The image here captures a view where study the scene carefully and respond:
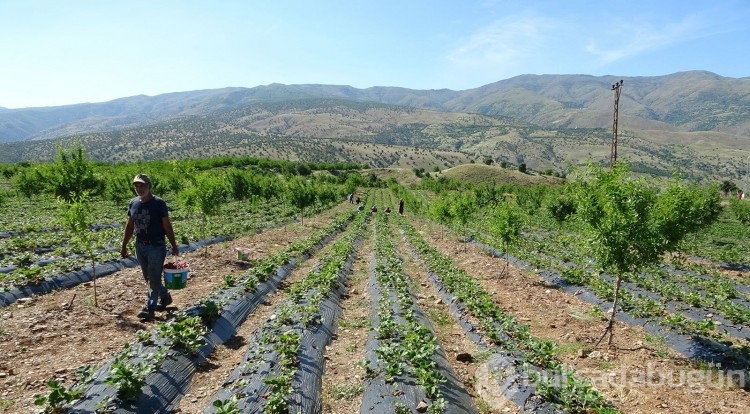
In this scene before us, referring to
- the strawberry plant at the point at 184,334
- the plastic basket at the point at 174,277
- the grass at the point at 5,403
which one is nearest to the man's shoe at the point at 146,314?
the plastic basket at the point at 174,277

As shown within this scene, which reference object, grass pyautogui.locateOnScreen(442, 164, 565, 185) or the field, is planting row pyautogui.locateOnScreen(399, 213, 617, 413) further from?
grass pyautogui.locateOnScreen(442, 164, 565, 185)

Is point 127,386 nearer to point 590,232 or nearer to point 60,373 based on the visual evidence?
point 60,373

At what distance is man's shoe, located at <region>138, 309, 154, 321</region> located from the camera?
922 cm

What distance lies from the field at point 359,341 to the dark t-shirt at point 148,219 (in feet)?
6.08

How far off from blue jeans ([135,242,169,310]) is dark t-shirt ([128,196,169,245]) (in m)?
0.15

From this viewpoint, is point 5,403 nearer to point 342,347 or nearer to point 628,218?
point 342,347

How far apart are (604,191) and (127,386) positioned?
10.1 meters

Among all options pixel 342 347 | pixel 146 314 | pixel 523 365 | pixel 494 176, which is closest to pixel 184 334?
pixel 146 314

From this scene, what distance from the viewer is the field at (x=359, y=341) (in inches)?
251

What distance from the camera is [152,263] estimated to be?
29.3ft

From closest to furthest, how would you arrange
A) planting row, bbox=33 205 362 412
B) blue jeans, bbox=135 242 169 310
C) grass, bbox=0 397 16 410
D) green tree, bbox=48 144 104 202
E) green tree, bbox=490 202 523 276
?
planting row, bbox=33 205 362 412
grass, bbox=0 397 16 410
blue jeans, bbox=135 242 169 310
green tree, bbox=48 144 104 202
green tree, bbox=490 202 523 276

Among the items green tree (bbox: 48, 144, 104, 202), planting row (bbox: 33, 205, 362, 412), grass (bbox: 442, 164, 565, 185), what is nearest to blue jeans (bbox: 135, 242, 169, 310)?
planting row (bbox: 33, 205, 362, 412)

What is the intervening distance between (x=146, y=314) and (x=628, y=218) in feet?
36.7

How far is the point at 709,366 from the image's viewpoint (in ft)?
28.0
